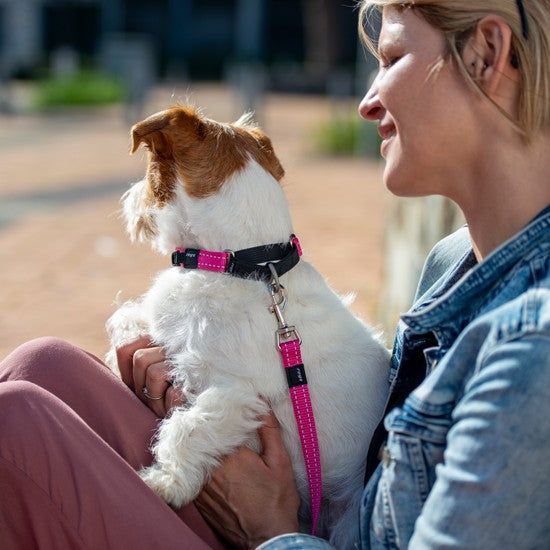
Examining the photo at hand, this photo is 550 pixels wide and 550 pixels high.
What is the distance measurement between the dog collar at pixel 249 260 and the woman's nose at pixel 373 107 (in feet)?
1.62

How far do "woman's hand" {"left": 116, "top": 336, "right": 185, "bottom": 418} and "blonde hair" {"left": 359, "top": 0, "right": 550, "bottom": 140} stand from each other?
1.15 metres

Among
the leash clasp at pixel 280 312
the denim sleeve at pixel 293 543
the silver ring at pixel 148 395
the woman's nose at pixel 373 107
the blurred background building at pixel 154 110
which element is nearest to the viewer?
the denim sleeve at pixel 293 543

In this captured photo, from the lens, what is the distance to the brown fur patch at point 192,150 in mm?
2471

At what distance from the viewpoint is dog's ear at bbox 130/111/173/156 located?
2.42 m

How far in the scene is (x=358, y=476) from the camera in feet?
7.60

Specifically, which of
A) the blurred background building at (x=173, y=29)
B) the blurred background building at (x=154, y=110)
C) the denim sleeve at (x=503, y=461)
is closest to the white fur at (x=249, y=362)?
the blurred background building at (x=154, y=110)

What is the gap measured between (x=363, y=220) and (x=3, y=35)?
117 feet

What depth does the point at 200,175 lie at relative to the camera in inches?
99.6

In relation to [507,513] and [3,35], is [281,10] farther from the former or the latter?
[507,513]

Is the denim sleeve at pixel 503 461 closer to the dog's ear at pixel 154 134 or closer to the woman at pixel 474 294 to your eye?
the woman at pixel 474 294

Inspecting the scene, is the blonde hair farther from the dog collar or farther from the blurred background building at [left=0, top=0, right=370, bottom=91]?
the blurred background building at [left=0, top=0, right=370, bottom=91]

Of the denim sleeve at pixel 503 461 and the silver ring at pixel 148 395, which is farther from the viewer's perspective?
the silver ring at pixel 148 395

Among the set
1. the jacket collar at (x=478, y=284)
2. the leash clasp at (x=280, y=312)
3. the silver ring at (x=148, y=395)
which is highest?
the jacket collar at (x=478, y=284)

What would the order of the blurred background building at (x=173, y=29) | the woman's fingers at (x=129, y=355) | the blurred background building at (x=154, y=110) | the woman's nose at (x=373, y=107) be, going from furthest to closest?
the blurred background building at (x=173, y=29) → the blurred background building at (x=154, y=110) → the woman's fingers at (x=129, y=355) → the woman's nose at (x=373, y=107)
